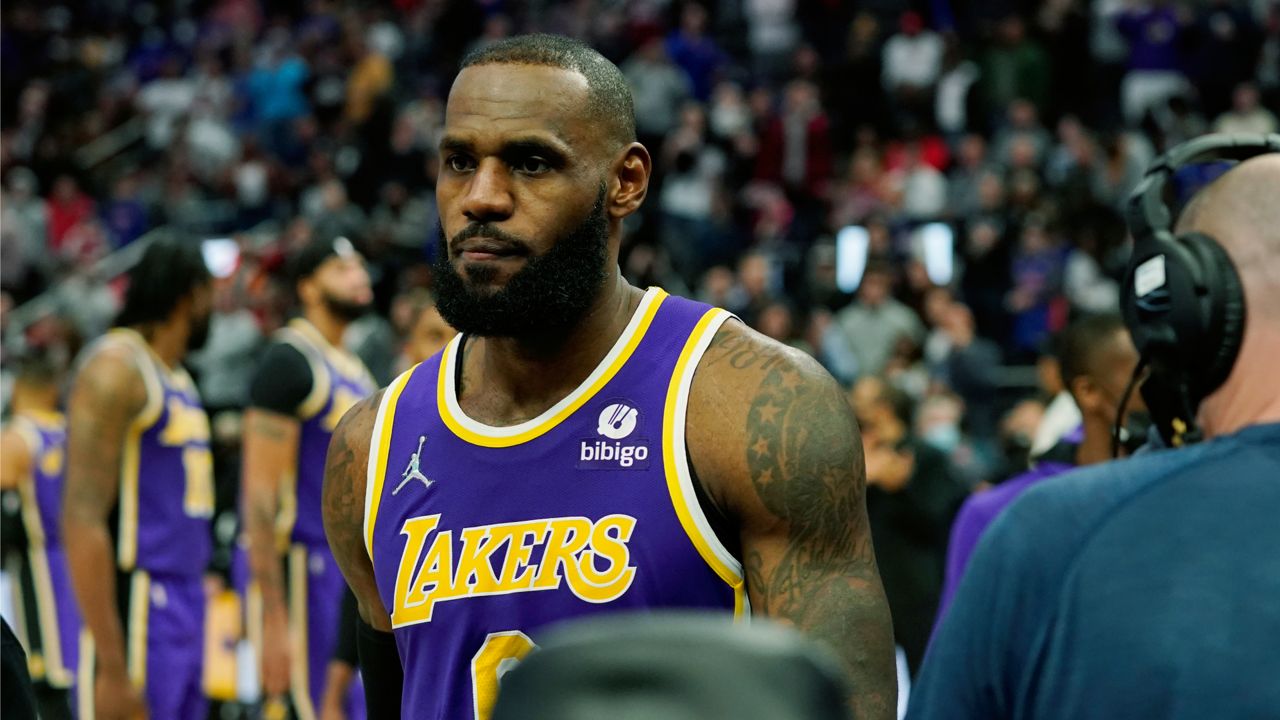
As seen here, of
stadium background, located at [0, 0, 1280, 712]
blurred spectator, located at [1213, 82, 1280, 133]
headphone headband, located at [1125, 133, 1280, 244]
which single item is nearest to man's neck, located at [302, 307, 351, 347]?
stadium background, located at [0, 0, 1280, 712]

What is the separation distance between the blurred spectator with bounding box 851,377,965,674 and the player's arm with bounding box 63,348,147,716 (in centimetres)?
311

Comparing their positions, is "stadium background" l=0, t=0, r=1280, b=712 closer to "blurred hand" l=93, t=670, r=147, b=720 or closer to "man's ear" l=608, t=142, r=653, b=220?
"blurred hand" l=93, t=670, r=147, b=720

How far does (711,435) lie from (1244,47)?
52.5 ft

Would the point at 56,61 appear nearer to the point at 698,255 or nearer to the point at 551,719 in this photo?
the point at 698,255

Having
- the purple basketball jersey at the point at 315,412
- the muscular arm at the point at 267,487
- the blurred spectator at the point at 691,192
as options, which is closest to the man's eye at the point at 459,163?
the purple basketball jersey at the point at 315,412

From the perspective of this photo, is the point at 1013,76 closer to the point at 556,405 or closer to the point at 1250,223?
the point at 556,405

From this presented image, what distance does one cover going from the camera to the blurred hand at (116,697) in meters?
6.24

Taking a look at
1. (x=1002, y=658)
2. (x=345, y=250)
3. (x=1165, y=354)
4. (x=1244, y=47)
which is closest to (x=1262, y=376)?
(x=1165, y=354)

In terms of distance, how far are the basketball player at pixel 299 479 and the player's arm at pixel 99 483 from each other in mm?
504

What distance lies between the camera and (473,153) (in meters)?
3.29

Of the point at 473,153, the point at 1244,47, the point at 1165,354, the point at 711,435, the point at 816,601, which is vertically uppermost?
the point at 1244,47

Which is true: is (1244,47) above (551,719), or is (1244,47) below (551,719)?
above

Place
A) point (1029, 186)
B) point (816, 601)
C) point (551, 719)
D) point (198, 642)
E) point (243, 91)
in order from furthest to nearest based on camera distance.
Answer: point (243, 91) < point (1029, 186) < point (198, 642) < point (816, 601) < point (551, 719)

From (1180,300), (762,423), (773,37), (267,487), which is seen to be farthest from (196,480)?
(773,37)
